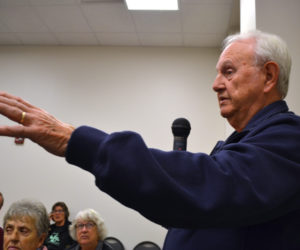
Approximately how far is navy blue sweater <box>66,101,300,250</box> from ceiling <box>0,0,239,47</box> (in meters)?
4.08

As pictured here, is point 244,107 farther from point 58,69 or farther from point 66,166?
point 58,69

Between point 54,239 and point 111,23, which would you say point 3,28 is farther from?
point 54,239

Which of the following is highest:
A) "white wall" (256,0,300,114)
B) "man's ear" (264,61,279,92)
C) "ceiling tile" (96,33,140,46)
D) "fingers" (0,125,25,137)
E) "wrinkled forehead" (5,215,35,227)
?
"ceiling tile" (96,33,140,46)

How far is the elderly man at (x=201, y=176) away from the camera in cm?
66

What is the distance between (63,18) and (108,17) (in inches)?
23.9

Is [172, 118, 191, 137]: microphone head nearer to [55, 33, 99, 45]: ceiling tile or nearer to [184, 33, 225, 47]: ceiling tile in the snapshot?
[184, 33, 225, 47]: ceiling tile

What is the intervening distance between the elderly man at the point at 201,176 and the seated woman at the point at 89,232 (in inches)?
104

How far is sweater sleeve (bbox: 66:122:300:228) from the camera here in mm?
658

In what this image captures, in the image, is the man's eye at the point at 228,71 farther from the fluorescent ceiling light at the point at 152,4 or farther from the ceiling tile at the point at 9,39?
the ceiling tile at the point at 9,39

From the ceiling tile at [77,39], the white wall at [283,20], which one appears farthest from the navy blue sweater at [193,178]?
the ceiling tile at [77,39]

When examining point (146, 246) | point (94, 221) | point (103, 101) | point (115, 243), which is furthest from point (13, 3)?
point (146, 246)

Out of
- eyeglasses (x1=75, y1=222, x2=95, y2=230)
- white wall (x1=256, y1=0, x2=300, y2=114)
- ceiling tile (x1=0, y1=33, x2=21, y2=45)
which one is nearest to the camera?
white wall (x1=256, y1=0, x2=300, y2=114)

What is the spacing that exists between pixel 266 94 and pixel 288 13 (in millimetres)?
1789

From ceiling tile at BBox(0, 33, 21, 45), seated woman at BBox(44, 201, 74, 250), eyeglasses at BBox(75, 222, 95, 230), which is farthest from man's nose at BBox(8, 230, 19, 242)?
ceiling tile at BBox(0, 33, 21, 45)
